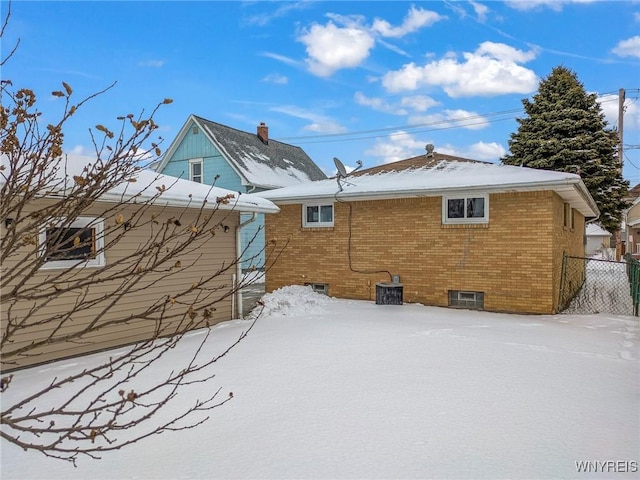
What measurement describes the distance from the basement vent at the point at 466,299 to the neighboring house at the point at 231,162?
883 cm

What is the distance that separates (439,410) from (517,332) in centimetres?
412

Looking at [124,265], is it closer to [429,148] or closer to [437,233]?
[437,233]

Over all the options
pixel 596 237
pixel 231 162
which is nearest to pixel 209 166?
pixel 231 162

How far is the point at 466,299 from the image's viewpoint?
10156 millimetres

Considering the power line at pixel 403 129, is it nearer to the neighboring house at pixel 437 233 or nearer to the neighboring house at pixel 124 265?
the neighboring house at pixel 437 233

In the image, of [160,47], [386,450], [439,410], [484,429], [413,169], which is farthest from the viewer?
[413,169]

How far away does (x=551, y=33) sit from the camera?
37.5 feet

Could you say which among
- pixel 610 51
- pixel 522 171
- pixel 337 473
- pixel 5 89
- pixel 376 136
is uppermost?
pixel 376 136

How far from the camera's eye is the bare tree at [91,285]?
180 centimetres

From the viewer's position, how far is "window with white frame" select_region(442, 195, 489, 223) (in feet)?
32.2

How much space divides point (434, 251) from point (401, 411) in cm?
671

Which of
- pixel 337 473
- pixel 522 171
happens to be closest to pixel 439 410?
A: pixel 337 473

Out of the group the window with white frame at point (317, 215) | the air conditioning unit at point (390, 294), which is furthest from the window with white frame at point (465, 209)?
the window with white frame at point (317, 215)

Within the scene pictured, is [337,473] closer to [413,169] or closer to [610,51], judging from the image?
[413,169]
